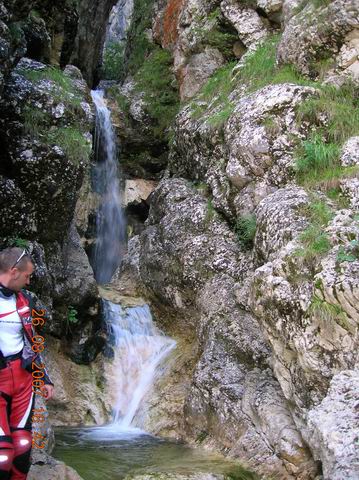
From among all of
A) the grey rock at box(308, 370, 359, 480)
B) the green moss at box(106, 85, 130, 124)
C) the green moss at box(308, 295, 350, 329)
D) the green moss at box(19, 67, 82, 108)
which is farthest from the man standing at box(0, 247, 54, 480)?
the green moss at box(106, 85, 130, 124)

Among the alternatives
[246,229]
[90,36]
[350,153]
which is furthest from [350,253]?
[90,36]

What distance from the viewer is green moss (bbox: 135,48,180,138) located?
1449 cm

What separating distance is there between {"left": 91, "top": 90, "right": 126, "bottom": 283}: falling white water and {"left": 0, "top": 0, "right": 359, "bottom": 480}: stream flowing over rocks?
0.62 meters

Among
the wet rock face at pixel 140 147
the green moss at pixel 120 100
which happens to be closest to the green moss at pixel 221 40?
the wet rock face at pixel 140 147

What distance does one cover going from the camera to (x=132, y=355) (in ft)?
31.1

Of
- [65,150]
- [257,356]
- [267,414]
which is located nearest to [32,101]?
[65,150]

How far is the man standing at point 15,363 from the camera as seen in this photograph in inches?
145

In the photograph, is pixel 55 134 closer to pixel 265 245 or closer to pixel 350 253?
pixel 265 245

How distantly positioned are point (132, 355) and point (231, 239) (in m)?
2.85

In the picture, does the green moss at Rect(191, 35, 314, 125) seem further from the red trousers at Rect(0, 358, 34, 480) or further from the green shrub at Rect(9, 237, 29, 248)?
the red trousers at Rect(0, 358, 34, 480)

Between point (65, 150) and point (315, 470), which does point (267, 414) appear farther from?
point (65, 150)

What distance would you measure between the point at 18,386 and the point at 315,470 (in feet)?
11.4

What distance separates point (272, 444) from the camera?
19.8ft

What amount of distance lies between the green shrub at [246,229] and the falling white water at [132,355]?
244 cm
